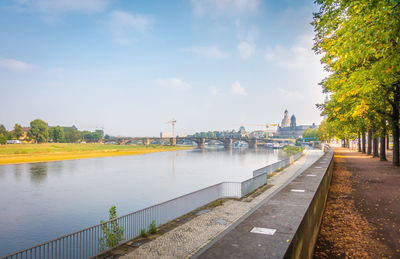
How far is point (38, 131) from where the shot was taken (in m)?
122

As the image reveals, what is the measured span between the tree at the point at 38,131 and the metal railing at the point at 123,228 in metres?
127

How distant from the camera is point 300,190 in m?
11.4

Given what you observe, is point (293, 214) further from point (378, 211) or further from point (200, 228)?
point (378, 211)

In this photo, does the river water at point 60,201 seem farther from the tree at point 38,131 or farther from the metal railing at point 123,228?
the tree at point 38,131

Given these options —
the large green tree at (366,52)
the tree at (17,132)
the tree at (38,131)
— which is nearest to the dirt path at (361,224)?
the large green tree at (366,52)

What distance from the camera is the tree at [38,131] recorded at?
397ft

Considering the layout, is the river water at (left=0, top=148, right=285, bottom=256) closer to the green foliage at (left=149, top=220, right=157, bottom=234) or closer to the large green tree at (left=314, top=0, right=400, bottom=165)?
the green foliage at (left=149, top=220, right=157, bottom=234)

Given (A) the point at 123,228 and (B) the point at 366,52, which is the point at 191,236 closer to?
(A) the point at 123,228

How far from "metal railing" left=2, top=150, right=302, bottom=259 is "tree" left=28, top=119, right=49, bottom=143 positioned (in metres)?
127

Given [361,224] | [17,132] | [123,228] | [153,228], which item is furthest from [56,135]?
[361,224]

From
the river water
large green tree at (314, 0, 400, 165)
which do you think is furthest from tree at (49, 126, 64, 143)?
large green tree at (314, 0, 400, 165)

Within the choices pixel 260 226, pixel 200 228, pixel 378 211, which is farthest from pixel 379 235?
pixel 200 228

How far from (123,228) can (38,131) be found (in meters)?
133

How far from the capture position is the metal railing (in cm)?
902
